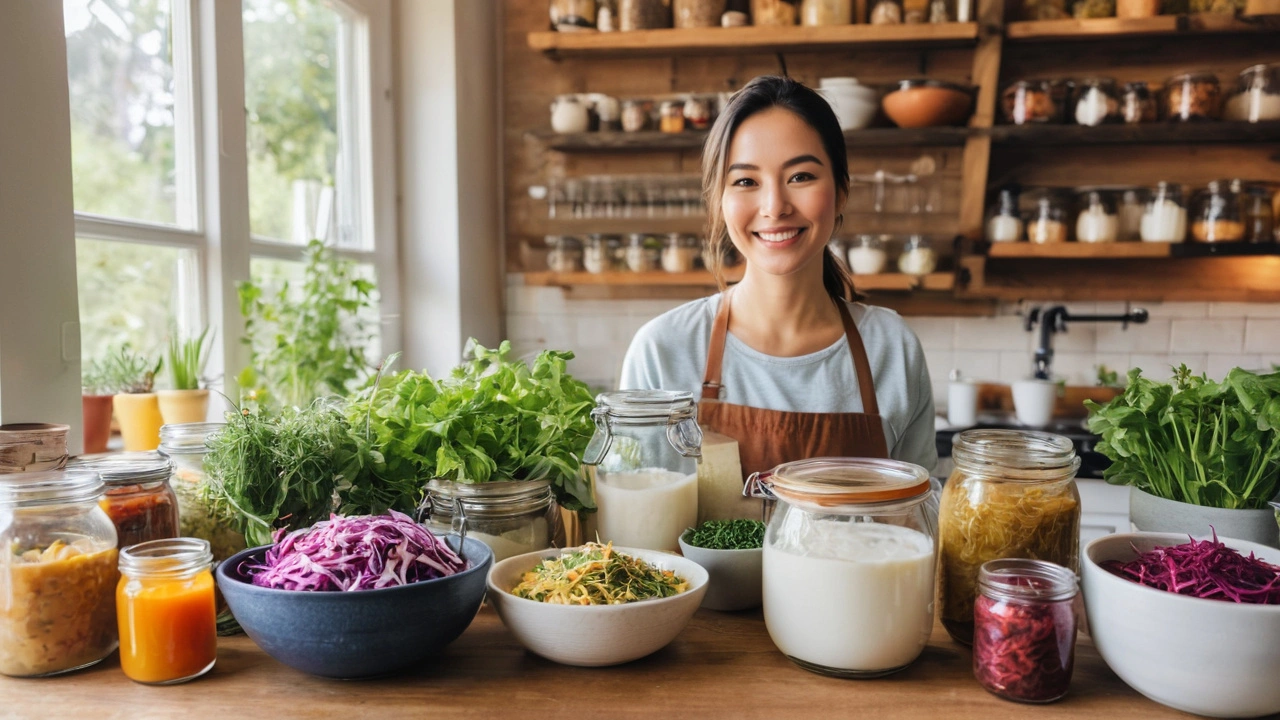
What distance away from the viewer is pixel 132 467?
1.11m

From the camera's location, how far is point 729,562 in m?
1.16

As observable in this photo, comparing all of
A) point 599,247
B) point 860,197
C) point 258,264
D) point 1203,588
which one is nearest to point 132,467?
point 1203,588

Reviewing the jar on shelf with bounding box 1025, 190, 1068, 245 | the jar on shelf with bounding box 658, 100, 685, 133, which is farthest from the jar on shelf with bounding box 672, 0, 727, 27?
the jar on shelf with bounding box 1025, 190, 1068, 245

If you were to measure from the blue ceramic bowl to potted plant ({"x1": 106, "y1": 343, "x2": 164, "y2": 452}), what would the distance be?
128cm

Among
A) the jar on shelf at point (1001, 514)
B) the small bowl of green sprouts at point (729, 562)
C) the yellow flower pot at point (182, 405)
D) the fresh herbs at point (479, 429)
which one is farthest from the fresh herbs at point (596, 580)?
the yellow flower pot at point (182, 405)

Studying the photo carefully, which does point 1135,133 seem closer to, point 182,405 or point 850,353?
point 850,353

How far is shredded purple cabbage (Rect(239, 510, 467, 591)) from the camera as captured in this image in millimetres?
970

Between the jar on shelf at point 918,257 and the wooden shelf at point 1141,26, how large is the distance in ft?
2.64

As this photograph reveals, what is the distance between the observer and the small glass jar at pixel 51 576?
0.98m

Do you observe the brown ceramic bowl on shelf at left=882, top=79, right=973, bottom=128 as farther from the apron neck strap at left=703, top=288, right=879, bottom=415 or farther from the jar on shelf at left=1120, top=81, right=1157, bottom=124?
the apron neck strap at left=703, top=288, right=879, bottom=415

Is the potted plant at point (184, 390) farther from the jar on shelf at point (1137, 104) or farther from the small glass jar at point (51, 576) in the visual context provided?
the jar on shelf at point (1137, 104)

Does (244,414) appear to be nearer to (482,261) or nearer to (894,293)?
(482,261)

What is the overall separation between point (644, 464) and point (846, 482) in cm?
33

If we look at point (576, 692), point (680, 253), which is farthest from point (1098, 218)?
point (576, 692)
